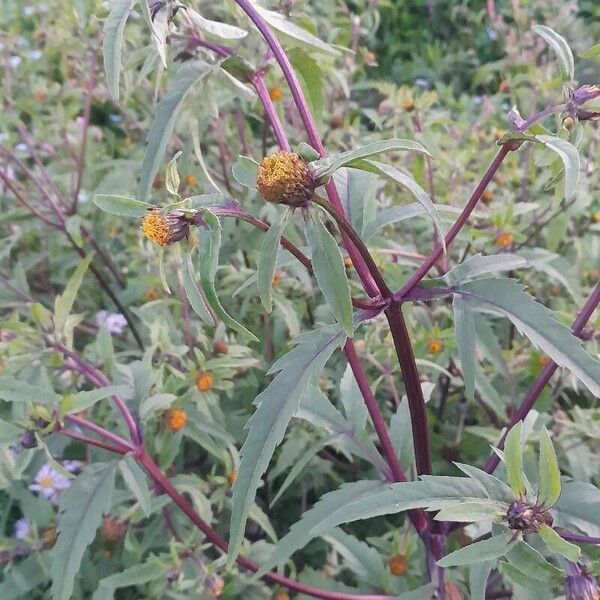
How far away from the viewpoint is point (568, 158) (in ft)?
2.06

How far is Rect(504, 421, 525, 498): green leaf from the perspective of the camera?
0.62m

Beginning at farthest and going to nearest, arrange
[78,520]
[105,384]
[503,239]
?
[503,239] → [105,384] → [78,520]

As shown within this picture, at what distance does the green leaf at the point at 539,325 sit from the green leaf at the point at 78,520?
0.53 meters

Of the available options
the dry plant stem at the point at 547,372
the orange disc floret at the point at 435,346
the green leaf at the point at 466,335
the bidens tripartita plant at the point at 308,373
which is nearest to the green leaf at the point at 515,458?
the bidens tripartita plant at the point at 308,373

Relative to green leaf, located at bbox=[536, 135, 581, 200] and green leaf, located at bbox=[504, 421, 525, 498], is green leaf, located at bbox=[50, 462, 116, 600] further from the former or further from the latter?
green leaf, located at bbox=[536, 135, 581, 200]

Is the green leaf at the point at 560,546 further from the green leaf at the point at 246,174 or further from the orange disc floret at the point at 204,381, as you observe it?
the orange disc floret at the point at 204,381

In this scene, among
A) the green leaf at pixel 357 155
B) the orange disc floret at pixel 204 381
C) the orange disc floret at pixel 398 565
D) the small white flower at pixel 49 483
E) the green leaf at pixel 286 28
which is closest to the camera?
the green leaf at pixel 357 155

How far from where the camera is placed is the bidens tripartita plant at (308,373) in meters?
0.62

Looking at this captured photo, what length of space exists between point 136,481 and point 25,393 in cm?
18

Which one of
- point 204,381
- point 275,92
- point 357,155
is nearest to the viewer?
point 357,155

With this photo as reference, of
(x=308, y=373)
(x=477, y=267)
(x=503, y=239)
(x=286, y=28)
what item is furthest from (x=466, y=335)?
(x=503, y=239)

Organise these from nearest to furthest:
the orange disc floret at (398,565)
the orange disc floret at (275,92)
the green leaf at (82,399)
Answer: the green leaf at (82,399)
the orange disc floret at (398,565)
the orange disc floret at (275,92)

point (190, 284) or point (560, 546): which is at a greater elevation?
point (190, 284)

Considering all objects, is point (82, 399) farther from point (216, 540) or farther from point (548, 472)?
point (548, 472)
